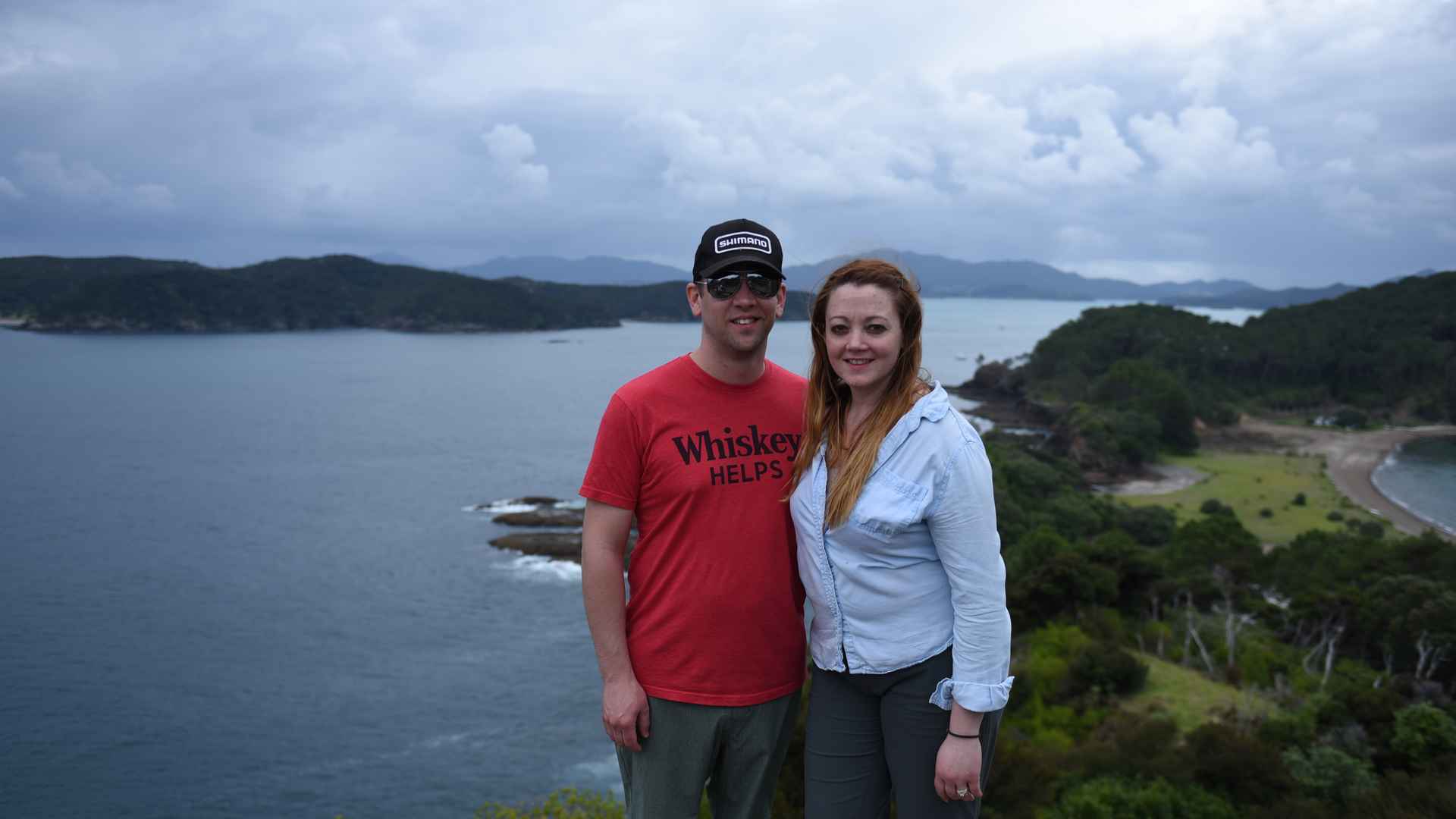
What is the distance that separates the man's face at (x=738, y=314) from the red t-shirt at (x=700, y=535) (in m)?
0.17

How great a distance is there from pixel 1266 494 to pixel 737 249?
55.1m

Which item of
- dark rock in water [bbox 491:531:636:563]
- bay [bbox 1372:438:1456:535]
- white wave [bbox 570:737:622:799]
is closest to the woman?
white wave [bbox 570:737:622:799]

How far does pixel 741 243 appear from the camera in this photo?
9.76ft

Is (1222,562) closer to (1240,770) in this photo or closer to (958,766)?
(1240,770)

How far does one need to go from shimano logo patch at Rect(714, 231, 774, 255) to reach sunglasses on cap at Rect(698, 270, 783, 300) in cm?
7

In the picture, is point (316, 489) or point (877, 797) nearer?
point (877, 797)

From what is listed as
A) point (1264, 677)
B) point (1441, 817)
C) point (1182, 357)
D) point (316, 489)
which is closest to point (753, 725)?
point (1441, 817)

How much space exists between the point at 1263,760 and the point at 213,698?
24.4 meters

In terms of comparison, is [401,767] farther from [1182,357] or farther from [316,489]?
[1182,357]

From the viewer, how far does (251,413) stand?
71938 mm

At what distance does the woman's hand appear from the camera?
2.69m

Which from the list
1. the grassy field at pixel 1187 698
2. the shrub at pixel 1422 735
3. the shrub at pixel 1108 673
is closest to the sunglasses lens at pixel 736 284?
the shrub at pixel 1422 735

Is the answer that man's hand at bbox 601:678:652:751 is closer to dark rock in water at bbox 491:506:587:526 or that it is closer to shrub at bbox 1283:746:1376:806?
shrub at bbox 1283:746:1376:806

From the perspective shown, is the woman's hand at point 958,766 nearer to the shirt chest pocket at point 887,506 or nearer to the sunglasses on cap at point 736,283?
the shirt chest pocket at point 887,506
